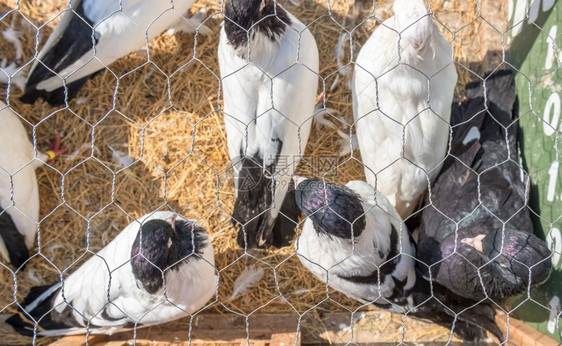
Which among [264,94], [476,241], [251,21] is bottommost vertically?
[476,241]

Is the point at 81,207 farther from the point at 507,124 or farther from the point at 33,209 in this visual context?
the point at 507,124

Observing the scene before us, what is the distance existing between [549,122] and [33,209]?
5.76 ft

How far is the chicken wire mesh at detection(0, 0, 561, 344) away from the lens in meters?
1.93

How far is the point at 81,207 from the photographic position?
2002 millimetres

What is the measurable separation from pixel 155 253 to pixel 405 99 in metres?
0.87

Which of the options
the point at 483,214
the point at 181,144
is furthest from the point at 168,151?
the point at 483,214

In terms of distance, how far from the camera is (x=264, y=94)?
1592 millimetres

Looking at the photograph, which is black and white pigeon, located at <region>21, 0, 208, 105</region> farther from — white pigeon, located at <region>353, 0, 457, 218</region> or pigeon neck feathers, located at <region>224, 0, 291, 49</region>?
white pigeon, located at <region>353, 0, 457, 218</region>

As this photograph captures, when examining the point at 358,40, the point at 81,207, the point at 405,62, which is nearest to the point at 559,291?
the point at 405,62

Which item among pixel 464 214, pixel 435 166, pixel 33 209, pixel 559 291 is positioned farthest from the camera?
pixel 33 209

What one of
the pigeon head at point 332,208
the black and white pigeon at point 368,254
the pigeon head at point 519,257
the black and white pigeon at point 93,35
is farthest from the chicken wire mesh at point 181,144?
the pigeon head at point 519,257

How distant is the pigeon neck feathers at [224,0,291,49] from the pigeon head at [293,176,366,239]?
483 millimetres

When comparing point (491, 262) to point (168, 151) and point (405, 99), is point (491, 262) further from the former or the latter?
point (168, 151)

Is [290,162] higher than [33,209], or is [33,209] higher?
[290,162]
